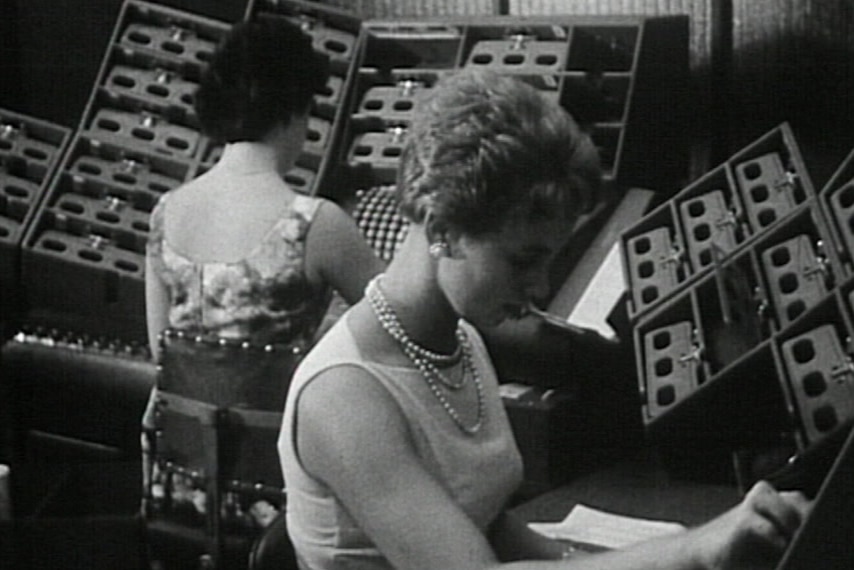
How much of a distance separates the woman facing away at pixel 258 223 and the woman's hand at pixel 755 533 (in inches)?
28.1

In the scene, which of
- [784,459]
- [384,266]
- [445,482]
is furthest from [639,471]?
[445,482]

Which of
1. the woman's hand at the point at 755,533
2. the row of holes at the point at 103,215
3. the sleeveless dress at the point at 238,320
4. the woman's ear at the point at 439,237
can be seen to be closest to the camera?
the woman's hand at the point at 755,533

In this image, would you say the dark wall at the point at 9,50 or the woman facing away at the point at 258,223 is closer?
the woman facing away at the point at 258,223

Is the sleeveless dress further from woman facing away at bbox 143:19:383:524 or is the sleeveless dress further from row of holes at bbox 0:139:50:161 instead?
row of holes at bbox 0:139:50:161

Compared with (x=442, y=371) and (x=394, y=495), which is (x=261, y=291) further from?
(x=394, y=495)

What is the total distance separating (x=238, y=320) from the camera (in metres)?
1.89

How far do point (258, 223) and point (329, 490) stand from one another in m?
0.59

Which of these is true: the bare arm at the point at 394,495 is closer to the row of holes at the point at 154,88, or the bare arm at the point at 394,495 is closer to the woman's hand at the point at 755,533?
the woman's hand at the point at 755,533

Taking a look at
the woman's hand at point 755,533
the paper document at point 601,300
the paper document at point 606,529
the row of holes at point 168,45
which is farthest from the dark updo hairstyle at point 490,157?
the row of holes at point 168,45

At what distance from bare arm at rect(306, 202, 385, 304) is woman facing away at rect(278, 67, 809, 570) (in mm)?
420

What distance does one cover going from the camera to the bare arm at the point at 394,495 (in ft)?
4.19

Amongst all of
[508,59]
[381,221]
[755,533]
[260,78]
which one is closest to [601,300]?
[381,221]

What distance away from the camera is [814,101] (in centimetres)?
171

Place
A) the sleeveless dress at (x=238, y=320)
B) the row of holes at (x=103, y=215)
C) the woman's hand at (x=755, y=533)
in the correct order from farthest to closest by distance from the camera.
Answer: the row of holes at (x=103, y=215) → the sleeveless dress at (x=238, y=320) → the woman's hand at (x=755, y=533)
